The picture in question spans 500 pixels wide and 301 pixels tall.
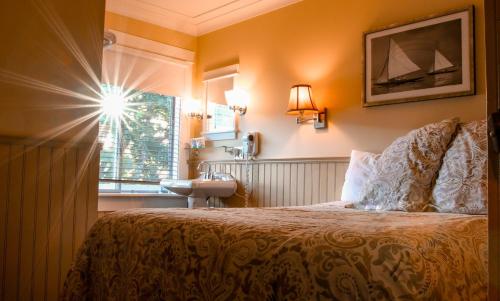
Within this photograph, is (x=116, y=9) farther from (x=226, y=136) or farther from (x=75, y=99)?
(x=75, y=99)

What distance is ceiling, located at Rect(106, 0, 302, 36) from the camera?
12.9 ft

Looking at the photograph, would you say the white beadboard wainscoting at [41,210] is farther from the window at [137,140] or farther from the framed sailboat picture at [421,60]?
the framed sailboat picture at [421,60]

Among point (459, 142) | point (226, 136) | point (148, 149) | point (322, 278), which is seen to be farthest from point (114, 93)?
point (322, 278)

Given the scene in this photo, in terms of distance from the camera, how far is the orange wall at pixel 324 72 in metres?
2.84

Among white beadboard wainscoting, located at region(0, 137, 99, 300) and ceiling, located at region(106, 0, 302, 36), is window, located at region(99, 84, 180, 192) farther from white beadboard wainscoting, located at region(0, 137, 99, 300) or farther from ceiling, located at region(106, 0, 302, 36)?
white beadboard wainscoting, located at region(0, 137, 99, 300)

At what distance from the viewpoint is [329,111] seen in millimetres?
3346

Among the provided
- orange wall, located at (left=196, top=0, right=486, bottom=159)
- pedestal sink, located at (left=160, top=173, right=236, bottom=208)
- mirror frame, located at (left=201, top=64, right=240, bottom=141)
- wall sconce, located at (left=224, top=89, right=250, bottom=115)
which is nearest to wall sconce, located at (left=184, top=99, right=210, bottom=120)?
mirror frame, located at (left=201, top=64, right=240, bottom=141)

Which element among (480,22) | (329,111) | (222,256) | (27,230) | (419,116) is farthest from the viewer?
(329,111)

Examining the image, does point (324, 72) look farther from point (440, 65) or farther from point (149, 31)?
point (149, 31)

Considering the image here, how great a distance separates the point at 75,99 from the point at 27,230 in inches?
26.5

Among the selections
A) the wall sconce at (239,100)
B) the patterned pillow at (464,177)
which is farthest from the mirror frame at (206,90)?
the patterned pillow at (464,177)

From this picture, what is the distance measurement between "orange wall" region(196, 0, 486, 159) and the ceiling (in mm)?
80

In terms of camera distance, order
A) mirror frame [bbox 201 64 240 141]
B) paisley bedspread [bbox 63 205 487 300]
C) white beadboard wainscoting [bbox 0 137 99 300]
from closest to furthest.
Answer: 1. paisley bedspread [bbox 63 205 487 300]
2. white beadboard wainscoting [bbox 0 137 99 300]
3. mirror frame [bbox 201 64 240 141]

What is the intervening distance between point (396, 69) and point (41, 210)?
234 centimetres
